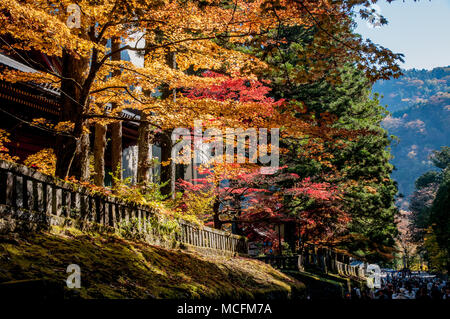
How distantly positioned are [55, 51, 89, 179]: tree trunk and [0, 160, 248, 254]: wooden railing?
135 centimetres

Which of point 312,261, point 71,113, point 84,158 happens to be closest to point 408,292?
point 312,261

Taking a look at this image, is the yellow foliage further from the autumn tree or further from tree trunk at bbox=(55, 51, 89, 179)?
tree trunk at bbox=(55, 51, 89, 179)

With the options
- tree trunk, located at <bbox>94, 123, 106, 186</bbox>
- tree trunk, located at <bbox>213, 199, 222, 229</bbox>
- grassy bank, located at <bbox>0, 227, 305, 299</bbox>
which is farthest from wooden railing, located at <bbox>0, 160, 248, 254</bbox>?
tree trunk, located at <bbox>213, 199, 222, 229</bbox>

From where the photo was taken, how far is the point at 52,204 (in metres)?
4.98

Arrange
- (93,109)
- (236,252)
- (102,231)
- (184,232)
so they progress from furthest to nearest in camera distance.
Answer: (236,252)
(93,109)
(184,232)
(102,231)

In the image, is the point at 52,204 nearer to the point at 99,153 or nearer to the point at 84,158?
the point at 84,158

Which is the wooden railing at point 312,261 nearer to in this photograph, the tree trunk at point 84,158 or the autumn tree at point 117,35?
the autumn tree at point 117,35

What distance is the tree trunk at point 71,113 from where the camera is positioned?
22.6 ft

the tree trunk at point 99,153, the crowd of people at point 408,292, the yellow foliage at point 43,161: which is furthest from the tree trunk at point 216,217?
the crowd of people at point 408,292

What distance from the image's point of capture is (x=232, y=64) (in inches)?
363

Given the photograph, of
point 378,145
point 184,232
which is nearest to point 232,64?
point 184,232

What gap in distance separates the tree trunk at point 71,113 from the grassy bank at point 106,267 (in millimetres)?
1954
